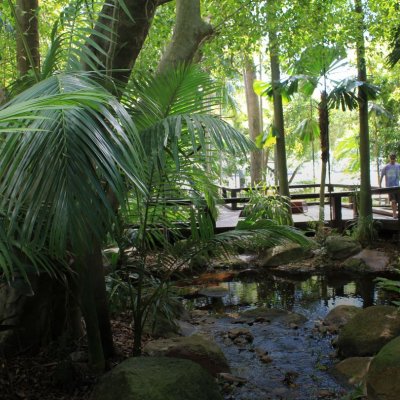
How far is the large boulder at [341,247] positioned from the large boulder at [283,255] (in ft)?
1.36

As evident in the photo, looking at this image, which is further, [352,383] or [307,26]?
[307,26]

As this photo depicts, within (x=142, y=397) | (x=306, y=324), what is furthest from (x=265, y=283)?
(x=142, y=397)

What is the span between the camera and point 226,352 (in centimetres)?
466

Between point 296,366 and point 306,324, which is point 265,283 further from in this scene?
point 296,366

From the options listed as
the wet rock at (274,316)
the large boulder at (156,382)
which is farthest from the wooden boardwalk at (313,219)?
the large boulder at (156,382)

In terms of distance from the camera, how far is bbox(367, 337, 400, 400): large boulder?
2.92 m

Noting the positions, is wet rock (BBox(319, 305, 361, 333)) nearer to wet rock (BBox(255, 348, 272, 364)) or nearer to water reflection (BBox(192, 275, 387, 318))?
water reflection (BBox(192, 275, 387, 318))

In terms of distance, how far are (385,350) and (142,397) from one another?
5.30ft

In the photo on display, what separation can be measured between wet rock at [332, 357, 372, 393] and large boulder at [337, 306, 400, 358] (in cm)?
23

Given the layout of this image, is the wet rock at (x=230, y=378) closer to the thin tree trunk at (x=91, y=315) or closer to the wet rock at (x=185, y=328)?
the thin tree trunk at (x=91, y=315)

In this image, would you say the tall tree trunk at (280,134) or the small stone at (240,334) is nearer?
the small stone at (240,334)

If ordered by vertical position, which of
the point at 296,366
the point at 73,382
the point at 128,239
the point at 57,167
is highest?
the point at 57,167

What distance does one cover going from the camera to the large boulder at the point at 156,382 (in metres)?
2.62

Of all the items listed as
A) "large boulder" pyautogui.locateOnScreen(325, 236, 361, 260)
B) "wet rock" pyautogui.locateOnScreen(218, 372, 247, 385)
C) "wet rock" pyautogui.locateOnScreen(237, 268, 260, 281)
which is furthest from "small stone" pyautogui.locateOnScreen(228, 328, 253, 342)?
"large boulder" pyautogui.locateOnScreen(325, 236, 361, 260)
